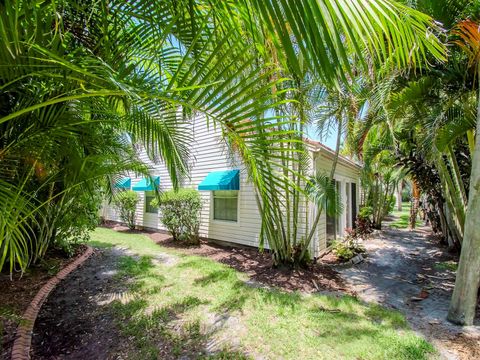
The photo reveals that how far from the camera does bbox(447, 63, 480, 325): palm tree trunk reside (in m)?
3.70

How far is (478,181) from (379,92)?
6.83ft

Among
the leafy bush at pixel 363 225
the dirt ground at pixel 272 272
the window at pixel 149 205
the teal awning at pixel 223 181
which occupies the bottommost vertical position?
the dirt ground at pixel 272 272

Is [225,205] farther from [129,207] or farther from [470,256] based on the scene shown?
[470,256]

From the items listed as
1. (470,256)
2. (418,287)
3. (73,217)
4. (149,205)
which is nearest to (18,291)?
(73,217)

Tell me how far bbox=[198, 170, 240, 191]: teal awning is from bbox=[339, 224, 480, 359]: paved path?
4123 mm

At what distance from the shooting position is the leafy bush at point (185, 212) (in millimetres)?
9047

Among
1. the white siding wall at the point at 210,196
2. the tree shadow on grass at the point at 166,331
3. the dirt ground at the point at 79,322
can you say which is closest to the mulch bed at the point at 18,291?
the dirt ground at the point at 79,322

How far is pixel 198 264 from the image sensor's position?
21.4 feet

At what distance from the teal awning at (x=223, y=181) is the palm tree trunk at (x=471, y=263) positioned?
5888 millimetres

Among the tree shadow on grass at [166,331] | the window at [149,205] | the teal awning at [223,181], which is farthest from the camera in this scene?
the window at [149,205]

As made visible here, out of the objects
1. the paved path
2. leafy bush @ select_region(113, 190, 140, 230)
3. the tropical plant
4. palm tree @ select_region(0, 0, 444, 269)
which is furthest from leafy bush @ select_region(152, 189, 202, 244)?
the tropical plant

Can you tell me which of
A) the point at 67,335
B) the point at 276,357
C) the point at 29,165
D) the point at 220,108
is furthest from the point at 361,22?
the point at 67,335

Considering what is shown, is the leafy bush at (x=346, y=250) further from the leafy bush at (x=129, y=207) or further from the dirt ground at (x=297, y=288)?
the leafy bush at (x=129, y=207)

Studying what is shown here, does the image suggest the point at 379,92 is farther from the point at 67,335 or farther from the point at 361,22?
the point at 67,335
